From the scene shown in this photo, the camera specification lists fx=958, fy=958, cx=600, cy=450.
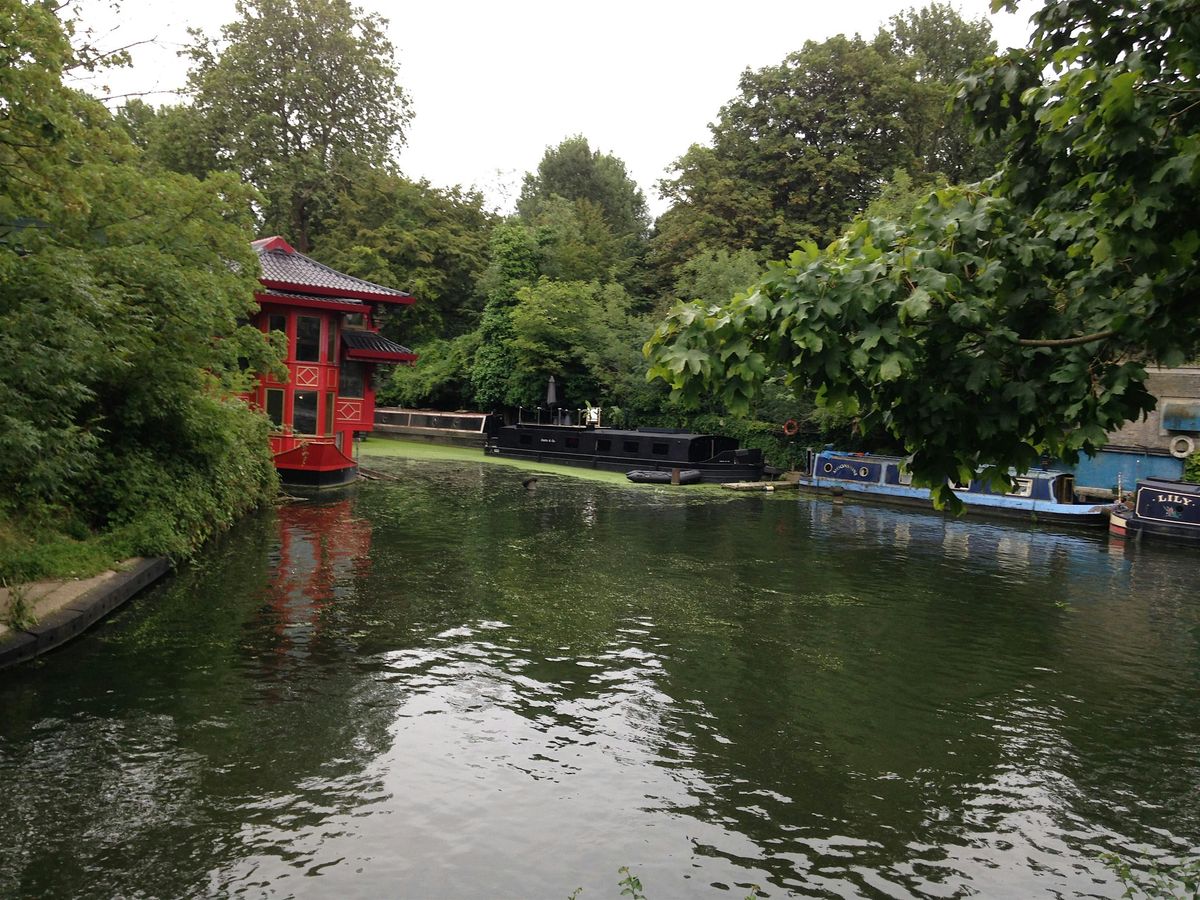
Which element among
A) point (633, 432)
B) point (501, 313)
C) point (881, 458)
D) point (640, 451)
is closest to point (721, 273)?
point (633, 432)

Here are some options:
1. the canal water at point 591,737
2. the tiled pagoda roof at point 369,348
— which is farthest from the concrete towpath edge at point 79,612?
the tiled pagoda roof at point 369,348

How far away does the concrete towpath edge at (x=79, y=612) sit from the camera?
873cm

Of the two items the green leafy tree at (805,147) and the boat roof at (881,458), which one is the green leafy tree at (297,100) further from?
the boat roof at (881,458)

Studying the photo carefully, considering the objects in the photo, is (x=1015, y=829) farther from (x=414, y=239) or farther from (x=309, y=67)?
(x=309, y=67)

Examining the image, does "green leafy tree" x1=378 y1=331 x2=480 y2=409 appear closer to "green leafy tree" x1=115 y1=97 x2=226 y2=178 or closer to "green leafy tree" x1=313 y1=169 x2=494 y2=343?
"green leafy tree" x1=313 y1=169 x2=494 y2=343

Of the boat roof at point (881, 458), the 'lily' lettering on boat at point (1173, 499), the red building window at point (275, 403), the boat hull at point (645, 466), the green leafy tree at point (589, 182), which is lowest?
the boat hull at point (645, 466)

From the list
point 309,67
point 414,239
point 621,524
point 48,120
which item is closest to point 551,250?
point 414,239

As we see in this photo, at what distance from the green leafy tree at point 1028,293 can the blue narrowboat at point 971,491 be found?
1583 centimetres

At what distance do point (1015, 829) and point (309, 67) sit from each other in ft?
144

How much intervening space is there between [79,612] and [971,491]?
23.3m

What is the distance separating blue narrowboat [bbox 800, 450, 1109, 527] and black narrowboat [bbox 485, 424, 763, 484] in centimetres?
275

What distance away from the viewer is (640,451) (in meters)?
33.6

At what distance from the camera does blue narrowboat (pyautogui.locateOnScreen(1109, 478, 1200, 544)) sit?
21.2 m

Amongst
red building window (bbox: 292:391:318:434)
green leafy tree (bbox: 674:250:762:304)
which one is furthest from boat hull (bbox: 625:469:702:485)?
red building window (bbox: 292:391:318:434)
